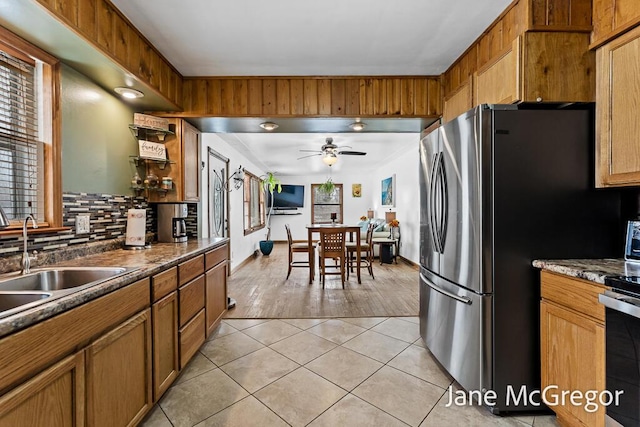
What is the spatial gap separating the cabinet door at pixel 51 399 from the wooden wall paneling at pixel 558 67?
2536mm

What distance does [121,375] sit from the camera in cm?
140

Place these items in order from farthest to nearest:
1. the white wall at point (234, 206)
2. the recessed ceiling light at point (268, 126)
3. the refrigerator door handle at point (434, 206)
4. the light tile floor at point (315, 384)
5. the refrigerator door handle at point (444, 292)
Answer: the white wall at point (234, 206) → the recessed ceiling light at point (268, 126) → the refrigerator door handle at point (434, 206) → the refrigerator door handle at point (444, 292) → the light tile floor at point (315, 384)

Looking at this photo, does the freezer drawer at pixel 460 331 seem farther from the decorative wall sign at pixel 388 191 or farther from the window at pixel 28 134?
the decorative wall sign at pixel 388 191

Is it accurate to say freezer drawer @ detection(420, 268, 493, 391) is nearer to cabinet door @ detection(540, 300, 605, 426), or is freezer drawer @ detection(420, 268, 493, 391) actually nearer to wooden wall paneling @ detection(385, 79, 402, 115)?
cabinet door @ detection(540, 300, 605, 426)

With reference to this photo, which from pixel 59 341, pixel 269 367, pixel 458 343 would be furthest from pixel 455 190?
pixel 59 341

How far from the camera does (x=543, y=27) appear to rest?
1.73m

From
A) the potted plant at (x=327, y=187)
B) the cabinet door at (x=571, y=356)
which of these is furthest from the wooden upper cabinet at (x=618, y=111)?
the potted plant at (x=327, y=187)

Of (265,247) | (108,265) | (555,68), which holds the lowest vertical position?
(265,247)

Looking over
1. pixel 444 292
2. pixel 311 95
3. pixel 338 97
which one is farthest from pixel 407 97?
pixel 444 292

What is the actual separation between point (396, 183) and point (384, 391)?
18.6 feet

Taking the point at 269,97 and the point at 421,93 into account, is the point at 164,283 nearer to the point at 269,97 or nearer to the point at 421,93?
the point at 269,97

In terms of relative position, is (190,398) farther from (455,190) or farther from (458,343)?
(455,190)

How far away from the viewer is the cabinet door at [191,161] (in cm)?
283

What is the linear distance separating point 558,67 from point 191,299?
279cm
